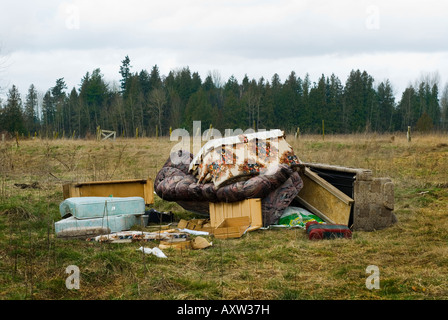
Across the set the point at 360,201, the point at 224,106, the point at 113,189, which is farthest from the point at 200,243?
the point at 224,106

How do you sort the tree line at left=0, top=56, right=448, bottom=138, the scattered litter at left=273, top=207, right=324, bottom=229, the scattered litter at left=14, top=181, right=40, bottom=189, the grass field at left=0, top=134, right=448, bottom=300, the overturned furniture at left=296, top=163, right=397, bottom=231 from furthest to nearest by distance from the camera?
1. the tree line at left=0, top=56, right=448, bottom=138
2. the scattered litter at left=14, top=181, right=40, bottom=189
3. the scattered litter at left=273, top=207, right=324, bottom=229
4. the overturned furniture at left=296, top=163, right=397, bottom=231
5. the grass field at left=0, top=134, right=448, bottom=300

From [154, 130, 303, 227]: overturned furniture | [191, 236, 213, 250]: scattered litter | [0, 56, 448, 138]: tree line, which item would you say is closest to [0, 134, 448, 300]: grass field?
[191, 236, 213, 250]: scattered litter

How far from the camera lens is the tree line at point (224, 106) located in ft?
189

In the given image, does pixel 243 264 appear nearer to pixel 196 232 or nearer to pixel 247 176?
pixel 196 232

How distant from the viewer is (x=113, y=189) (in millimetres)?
9570

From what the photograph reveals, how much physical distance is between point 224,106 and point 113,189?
51867mm

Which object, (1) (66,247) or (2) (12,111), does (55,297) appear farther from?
(2) (12,111)

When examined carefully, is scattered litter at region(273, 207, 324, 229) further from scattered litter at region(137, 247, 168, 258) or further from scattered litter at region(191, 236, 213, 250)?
scattered litter at region(137, 247, 168, 258)

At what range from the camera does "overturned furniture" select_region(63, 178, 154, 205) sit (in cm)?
932

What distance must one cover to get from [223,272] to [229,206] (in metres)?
2.88

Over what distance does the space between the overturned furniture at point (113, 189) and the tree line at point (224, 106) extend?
40.9 m

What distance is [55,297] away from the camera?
4.56 meters

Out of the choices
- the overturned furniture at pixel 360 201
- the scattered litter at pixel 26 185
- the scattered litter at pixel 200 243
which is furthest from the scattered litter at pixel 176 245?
the scattered litter at pixel 26 185

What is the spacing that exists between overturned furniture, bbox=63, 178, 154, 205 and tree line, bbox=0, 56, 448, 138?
40.9 metres
